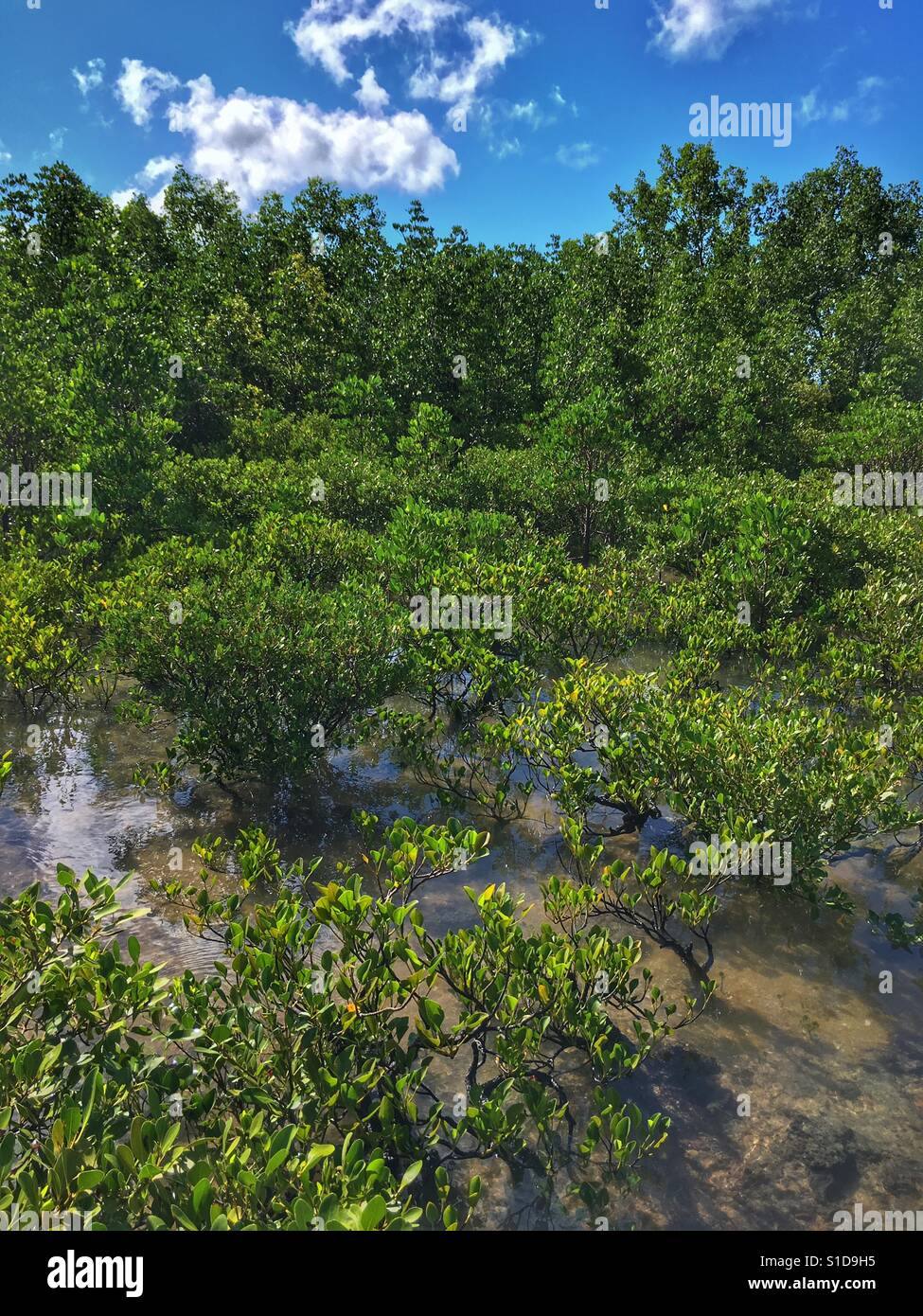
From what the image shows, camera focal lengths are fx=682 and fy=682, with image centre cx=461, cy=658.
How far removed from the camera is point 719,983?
20.0 feet

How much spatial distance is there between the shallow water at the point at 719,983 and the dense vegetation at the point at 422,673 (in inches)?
11.0

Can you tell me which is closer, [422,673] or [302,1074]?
[302,1074]

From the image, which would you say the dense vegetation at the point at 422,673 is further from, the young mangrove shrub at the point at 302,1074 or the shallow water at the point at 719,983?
the shallow water at the point at 719,983

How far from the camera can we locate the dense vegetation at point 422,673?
4.13m

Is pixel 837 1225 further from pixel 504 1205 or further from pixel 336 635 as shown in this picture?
pixel 336 635

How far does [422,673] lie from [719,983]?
17.3 ft

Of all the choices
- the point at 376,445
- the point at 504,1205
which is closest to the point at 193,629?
the point at 504,1205

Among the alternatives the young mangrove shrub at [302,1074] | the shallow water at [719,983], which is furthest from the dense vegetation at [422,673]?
the shallow water at [719,983]

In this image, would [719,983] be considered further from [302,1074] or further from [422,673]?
[422,673]

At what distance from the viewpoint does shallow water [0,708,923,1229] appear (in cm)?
444

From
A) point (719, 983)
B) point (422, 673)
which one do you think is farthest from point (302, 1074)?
point (422, 673)

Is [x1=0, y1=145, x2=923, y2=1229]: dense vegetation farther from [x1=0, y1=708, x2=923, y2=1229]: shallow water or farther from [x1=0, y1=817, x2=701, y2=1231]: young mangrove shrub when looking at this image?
[x1=0, y1=708, x2=923, y2=1229]: shallow water

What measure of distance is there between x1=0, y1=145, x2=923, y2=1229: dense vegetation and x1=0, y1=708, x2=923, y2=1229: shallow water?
0.92 feet
